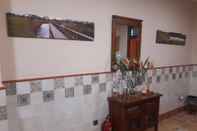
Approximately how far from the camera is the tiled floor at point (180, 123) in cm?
333

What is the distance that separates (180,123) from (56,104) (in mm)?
2581

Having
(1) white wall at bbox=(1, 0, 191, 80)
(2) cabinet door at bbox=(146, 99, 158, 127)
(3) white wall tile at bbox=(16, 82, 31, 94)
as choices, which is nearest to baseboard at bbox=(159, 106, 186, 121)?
(2) cabinet door at bbox=(146, 99, 158, 127)

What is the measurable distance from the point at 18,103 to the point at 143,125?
1.80m

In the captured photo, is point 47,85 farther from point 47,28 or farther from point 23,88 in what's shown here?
point 47,28

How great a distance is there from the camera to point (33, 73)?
2.01 metres

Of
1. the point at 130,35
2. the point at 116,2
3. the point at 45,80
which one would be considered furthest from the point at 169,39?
the point at 45,80

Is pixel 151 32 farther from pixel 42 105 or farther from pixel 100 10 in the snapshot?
pixel 42 105

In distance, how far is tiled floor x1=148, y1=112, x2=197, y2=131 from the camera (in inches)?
131

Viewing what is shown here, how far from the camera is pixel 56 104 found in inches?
87.2

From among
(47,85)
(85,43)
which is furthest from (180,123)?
(47,85)

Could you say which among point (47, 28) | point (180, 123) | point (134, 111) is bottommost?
point (180, 123)

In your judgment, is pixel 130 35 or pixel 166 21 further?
pixel 166 21

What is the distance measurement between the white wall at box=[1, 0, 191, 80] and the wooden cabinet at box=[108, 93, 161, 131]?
0.54m

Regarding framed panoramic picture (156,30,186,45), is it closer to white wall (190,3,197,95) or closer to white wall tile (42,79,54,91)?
white wall (190,3,197,95)
